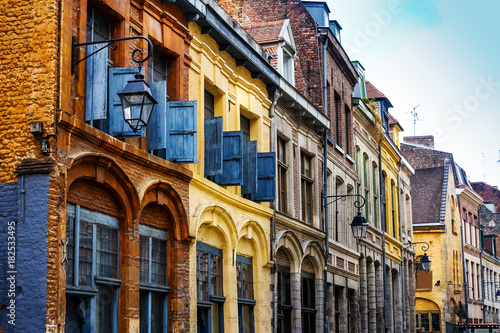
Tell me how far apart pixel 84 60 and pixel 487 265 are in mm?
53153

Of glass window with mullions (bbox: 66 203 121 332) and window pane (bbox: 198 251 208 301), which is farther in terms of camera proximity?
window pane (bbox: 198 251 208 301)

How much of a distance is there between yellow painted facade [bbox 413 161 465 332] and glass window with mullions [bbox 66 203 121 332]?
34.3m

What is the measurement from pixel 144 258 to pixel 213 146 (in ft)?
11.6

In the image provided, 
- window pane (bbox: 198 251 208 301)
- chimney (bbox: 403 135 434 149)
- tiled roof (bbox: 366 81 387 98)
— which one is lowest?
window pane (bbox: 198 251 208 301)

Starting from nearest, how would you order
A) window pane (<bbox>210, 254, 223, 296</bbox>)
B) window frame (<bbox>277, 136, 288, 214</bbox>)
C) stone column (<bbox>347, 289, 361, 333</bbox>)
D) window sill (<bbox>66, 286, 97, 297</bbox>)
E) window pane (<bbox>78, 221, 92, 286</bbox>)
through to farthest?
window sill (<bbox>66, 286, 97, 297</bbox>) < window pane (<bbox>78, 221, 92, 286</bbox>) < window pane (<bbox>210, 254, 223, 296</bbox>) < window frame (<bbox>277, 136, 288, 214</bbox>) < stone column (<bbox>347, 289, 361, 333</bbox>)

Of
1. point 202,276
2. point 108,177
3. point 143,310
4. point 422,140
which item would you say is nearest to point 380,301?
point 202,276

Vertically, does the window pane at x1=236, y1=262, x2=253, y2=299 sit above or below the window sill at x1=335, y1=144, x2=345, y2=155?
below

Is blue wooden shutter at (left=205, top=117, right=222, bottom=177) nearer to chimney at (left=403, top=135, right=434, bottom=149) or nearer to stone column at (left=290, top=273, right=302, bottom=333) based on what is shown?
stone column at (left=290, top=273, right=302, bottom=333)

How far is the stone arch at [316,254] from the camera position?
2392 centimetres

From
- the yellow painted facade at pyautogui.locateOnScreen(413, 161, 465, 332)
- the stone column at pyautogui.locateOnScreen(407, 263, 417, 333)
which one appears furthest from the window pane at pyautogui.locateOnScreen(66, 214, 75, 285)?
the yellow painted facade at pyautogui.locateOnScreen(413, 161, 465, 332)

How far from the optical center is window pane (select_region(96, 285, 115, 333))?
13094 mm

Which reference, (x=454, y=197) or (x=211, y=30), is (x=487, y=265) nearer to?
(x=454, y=197)

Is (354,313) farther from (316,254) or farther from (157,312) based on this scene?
(157,312)

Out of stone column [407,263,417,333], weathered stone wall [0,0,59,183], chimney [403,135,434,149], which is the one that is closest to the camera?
weathered stone wall [0,0,59,183]
